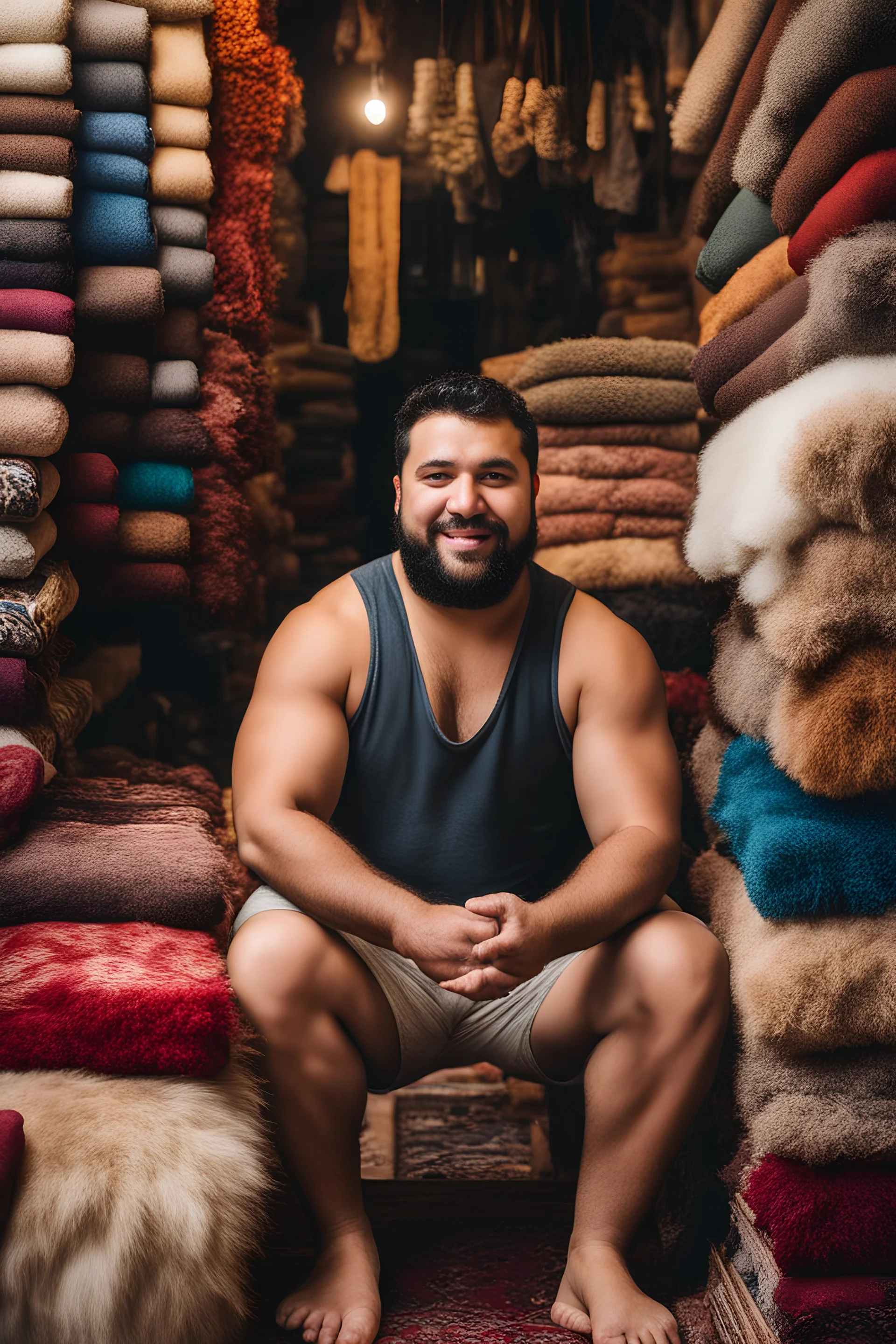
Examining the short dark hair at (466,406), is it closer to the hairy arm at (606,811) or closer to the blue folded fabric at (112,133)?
the hairy arm at (606,811)

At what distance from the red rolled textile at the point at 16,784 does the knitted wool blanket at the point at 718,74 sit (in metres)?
1.59

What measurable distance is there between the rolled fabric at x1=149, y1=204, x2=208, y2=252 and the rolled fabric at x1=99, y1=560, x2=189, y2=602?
23.8 inches

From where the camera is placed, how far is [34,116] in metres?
1.75

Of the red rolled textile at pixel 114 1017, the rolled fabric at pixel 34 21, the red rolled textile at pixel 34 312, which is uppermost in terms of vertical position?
the rolled fabric at pixel 34 21

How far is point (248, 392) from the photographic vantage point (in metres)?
2.15

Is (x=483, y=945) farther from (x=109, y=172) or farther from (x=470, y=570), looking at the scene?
(x=109, y=172)

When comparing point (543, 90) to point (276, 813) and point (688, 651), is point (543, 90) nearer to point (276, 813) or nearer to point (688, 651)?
point (688, 651)

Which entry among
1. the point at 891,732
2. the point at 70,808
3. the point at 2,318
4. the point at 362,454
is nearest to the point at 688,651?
the point at 891,732

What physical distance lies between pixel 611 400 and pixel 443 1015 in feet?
4.58

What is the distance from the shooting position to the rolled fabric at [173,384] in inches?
79.8

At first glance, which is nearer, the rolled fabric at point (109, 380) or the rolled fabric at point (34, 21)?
the rolled fabric at point (34, 21)

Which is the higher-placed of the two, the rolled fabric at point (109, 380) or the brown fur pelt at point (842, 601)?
the rolled fabric at point (109, 380)

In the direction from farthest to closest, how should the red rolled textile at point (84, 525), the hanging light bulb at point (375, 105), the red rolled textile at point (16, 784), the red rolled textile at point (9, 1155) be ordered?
the hanging light bulb at point (375, 105)
the red rolled textile at point (84, 525)
the red rolled textile at point (16, 784)
the red rolled textile at point (9, 1155)

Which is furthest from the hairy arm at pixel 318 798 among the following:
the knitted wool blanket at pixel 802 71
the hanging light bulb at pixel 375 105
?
the hanging light bulb at pixel 375 105
